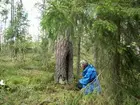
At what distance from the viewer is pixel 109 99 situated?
460cm

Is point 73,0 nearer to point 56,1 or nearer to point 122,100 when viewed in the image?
point 56,1

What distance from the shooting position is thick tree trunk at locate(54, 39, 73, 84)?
1020 cm

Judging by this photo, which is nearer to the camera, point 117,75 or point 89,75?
point 117,75

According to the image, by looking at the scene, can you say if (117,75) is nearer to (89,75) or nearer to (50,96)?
(89,75)

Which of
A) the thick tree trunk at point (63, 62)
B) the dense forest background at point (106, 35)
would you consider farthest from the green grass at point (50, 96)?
the thick tree trunk at point (63, 62)

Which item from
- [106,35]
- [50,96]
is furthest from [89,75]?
[106,35]

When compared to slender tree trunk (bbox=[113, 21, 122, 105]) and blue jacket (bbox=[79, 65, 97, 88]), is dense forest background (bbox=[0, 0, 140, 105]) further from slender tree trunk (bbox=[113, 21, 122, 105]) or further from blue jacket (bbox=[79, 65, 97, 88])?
blue jacket (bbox=[79, 65, 97, 88])

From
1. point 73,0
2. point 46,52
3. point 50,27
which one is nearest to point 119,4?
point 73,0

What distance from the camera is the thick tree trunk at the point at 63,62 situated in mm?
10203

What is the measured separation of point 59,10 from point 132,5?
1071mm

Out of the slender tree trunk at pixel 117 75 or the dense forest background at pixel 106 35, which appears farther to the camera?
the slender tree trunk at pixel 117 75

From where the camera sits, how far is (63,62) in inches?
408

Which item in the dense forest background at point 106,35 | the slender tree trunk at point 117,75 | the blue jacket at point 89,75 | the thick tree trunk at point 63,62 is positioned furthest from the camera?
the thick tree trunk at point 63,62

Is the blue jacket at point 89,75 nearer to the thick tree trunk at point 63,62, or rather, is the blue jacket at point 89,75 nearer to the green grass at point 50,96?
the green grass at point 50,96
